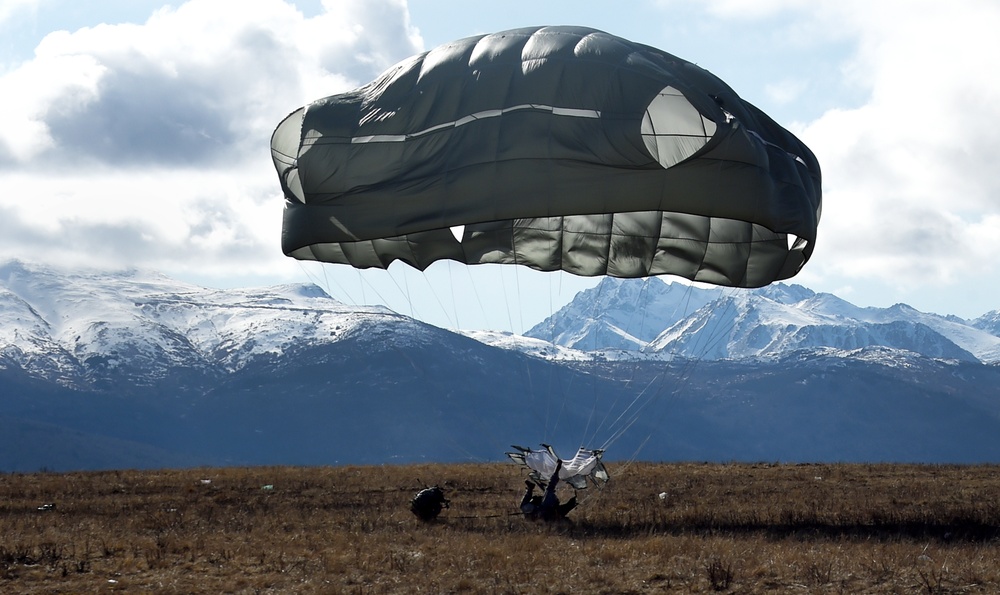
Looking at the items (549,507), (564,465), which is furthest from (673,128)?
(549,507)

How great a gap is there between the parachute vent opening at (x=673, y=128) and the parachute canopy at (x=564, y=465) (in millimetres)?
6742

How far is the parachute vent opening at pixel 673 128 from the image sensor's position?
2356 centimetres

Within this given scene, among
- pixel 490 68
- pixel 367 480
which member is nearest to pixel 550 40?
pixel 490 68

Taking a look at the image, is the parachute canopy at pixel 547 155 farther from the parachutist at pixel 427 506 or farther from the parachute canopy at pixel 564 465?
the parachutist at pixel 427 506

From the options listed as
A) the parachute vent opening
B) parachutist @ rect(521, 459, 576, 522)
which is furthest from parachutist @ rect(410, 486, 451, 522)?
the parachute vent opening

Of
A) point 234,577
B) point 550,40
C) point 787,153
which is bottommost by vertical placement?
point 234,577

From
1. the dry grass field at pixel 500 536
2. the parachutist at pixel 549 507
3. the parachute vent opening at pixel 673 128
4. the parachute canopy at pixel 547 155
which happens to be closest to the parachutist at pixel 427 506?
the dry grass field at pixel 500 536

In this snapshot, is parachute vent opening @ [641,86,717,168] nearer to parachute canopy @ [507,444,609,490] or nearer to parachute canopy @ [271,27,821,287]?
parachute canopy @ [271,27,821,287]

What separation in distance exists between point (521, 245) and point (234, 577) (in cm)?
1320

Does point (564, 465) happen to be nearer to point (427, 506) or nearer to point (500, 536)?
point (427, 506)

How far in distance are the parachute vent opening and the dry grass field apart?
7.73 meters

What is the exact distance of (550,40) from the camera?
2539 centimetres

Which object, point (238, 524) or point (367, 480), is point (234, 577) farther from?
point (367, 480)

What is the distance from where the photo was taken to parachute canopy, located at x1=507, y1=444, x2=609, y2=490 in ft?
83.0
